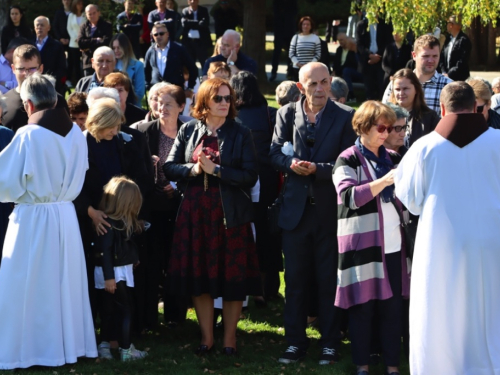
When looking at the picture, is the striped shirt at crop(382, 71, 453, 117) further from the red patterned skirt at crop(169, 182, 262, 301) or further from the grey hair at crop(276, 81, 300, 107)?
the red patterned skirt at crop(169, 182, 262, 301)

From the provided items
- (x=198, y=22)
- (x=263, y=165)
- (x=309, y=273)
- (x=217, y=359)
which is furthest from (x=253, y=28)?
(x=217, y=359)

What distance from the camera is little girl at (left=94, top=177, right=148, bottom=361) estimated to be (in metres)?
7.01

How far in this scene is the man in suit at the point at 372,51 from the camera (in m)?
18.2

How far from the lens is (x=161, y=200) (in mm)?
7844

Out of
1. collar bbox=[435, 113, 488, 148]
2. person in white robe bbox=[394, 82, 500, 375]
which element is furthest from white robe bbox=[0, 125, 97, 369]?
collar bbox=[435, 113, 488, 148]

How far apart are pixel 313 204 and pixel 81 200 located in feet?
6.06

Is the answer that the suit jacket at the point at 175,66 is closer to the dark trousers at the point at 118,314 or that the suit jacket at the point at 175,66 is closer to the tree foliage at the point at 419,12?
the tree foliage at the point at 419,12

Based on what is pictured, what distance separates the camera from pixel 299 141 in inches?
281

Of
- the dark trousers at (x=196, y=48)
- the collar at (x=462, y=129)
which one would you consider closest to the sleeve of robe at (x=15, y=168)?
the collar at (x=462, y=129)

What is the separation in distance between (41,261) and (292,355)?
6.92ft

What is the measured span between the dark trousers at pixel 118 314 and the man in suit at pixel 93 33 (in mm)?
9779

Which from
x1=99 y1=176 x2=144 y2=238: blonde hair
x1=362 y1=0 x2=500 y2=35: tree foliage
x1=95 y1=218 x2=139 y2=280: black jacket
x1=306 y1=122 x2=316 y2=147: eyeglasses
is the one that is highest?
x1=362 y1=0 x2=500 y2=35: tree foliage

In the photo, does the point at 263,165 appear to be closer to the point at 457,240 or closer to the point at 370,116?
the point at 370,116

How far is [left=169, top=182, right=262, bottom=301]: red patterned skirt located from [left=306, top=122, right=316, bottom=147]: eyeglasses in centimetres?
83
